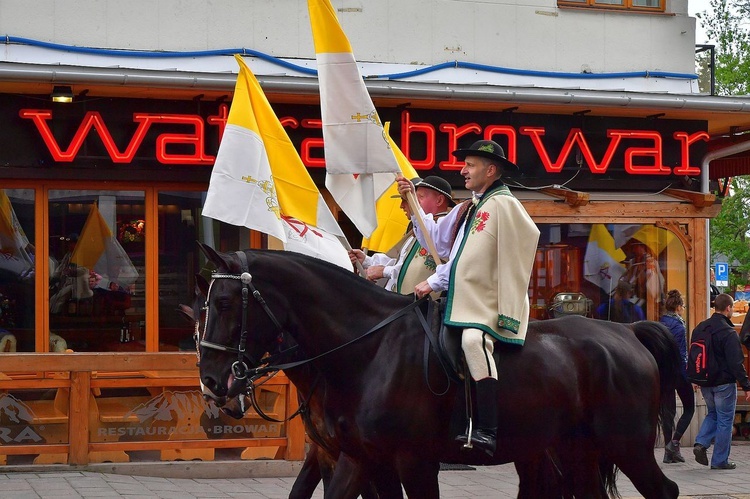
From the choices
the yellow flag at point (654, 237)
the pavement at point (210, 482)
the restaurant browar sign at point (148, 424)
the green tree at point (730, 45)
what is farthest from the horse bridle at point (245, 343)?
the green tree at point (730, 45)

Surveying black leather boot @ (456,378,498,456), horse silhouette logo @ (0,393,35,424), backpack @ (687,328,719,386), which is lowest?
horse silhouette logo @ (0,393,35,424)

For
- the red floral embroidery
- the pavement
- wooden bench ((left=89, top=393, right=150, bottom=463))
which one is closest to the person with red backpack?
the pavement

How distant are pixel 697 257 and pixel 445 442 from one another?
852 centimetres

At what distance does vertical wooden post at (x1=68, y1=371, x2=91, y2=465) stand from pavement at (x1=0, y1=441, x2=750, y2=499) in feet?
0.40

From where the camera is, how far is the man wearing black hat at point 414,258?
7.44m

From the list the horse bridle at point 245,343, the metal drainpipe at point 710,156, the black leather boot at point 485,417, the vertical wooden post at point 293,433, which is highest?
the metal drainpipe at point 710,156

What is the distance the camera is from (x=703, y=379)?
1202 centimetres

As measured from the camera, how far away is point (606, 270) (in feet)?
46.0

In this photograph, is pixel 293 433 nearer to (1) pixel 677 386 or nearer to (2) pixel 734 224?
(1) pixel 677 386

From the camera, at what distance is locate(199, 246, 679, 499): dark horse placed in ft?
19.6

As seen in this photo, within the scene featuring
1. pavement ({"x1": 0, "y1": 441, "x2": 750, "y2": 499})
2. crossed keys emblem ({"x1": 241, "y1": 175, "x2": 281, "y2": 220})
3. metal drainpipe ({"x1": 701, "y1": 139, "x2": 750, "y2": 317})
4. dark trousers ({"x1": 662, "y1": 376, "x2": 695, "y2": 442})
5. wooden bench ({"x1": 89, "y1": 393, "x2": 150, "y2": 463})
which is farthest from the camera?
metal drainpipe ({"x1": 701, "y1": 139, "x2": 750, "y2": 317})

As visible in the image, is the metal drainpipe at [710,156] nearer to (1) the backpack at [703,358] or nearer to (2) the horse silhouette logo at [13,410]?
(1) the backpack at [703,358]

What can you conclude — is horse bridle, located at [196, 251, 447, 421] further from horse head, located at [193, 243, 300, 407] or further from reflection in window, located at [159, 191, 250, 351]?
reflection in window, located at [159, 191, 250, 351]

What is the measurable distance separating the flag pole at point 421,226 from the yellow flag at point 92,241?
6.21 m
